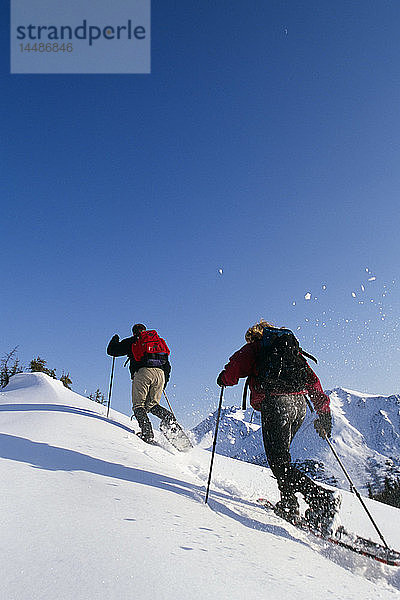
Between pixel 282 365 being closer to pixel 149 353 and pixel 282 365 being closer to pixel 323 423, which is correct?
pixel 323 423

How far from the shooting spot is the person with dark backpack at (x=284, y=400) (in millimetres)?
3492

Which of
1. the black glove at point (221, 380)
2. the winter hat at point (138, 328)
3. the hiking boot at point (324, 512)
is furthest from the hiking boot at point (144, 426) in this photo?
the hiking boot at point (324, 512)

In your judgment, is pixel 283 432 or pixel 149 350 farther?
pixel 149 350

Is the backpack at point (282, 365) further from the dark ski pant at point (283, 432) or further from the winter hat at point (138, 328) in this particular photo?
the winter hat at point (138, 328)

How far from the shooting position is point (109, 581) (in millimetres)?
1616

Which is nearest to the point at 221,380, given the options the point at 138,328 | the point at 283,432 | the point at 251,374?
the point at 251,374

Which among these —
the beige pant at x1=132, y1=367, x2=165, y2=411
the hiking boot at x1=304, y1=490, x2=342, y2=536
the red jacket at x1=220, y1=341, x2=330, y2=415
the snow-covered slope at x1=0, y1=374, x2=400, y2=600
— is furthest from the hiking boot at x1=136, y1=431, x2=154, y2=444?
the hiking boot at x1=304, y1=490, x2=342, y2=536

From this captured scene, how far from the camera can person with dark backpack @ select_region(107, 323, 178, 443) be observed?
6629mm

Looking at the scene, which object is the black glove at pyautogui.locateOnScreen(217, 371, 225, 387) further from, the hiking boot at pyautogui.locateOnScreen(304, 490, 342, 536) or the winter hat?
the winter hat

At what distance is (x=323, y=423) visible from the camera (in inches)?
168

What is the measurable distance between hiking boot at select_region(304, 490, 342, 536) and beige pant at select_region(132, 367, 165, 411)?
3.90 metres

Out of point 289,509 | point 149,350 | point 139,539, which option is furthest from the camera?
point 149,350

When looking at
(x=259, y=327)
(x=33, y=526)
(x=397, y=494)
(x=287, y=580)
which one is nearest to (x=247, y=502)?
(x=259, y=327)

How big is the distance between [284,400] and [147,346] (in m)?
3.65
